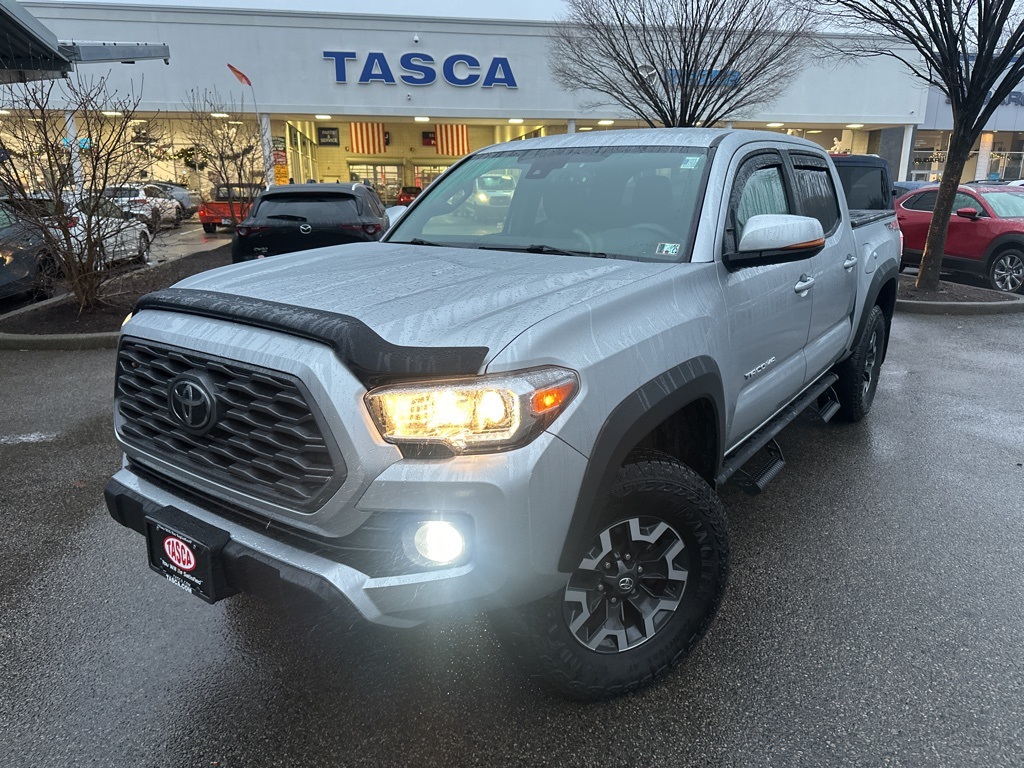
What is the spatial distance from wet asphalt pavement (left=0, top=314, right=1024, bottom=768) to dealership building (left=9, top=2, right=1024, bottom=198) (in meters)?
23.1

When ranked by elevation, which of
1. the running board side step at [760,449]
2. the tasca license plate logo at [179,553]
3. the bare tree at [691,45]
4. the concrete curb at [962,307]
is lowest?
the concrete curb at [962,307]

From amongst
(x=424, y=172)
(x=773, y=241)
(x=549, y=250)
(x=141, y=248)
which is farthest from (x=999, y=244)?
(x=424, y=172)

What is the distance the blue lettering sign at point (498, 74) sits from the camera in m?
25.6

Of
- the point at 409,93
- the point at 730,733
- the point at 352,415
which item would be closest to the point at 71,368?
the point at 352,415

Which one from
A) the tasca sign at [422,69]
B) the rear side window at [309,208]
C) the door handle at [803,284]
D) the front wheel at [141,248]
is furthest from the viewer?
the tasca sign at [422,69]

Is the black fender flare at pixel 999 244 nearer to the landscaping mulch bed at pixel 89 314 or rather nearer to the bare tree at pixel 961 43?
the bare tree at pixel 961 43

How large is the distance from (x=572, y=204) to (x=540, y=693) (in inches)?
79.8

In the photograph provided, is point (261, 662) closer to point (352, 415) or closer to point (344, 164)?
point (352, 415)

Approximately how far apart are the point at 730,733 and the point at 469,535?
3.76ft

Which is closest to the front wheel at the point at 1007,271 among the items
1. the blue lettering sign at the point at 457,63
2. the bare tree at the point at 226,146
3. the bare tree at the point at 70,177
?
the bare tree at the point at 70,177

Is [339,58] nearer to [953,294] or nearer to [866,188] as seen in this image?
[866,188]

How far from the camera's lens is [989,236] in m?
10.8

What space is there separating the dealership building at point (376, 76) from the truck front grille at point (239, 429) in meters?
23.4

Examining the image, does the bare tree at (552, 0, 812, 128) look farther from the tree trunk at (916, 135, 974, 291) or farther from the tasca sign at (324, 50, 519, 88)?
the tasca sign at (324, 50, 519, 88)
